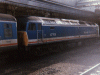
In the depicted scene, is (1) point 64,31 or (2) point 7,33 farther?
(1) point 64,31

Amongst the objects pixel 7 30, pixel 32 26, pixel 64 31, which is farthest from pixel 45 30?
pixel 7 30

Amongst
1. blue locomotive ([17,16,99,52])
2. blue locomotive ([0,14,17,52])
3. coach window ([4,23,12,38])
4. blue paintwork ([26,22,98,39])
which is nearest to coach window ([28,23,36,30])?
blue locomotive ([17,16,99,52])

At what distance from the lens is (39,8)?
17125 mm

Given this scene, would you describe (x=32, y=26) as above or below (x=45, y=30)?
above

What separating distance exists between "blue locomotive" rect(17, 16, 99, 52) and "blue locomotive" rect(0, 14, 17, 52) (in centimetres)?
114

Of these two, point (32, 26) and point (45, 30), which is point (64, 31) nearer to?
point (45, 30)

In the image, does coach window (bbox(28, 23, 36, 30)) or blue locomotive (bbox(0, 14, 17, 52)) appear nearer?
blue locomotive (bbox(0, 14, 17, 52))

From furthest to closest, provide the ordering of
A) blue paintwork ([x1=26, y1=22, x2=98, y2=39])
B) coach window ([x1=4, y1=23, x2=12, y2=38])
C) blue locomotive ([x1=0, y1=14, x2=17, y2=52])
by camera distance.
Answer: blue paintwork ([x1=26, y1=22, x2=98, y2=39])
coach window ([x1=4, y1=23, x2=12, y2=38])
blue locomotive ([x1=0, y1=14, x2=17, y2=52])

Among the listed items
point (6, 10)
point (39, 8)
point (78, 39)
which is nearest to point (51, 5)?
point (39, 8)

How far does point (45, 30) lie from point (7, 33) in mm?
4301

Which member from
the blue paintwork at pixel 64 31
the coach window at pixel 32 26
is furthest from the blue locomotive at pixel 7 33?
the coach window at pixel 32 26

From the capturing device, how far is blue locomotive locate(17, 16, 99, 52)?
472 inches

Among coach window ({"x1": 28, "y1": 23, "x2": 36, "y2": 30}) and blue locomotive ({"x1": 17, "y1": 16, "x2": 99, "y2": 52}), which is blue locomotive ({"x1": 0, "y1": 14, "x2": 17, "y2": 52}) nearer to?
blue locomotive ({"x1": 17, "y1": 16, "x2": 99, "y2": 52})

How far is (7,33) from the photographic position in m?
10.5
